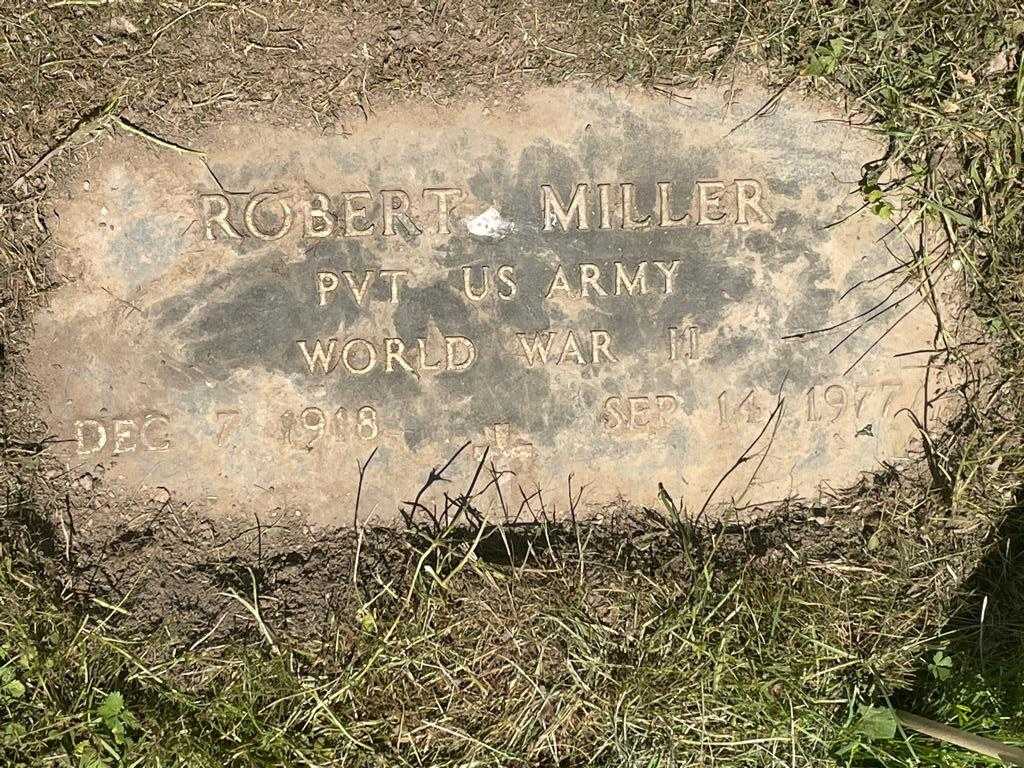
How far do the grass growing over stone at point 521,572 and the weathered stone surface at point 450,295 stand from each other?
0.15 m

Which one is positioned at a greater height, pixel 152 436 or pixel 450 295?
pixel 450 295

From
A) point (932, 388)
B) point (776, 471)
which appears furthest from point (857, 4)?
point (776, 471)

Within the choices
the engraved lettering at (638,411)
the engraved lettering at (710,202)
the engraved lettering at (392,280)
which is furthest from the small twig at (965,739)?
the engraved lettering at (392,280)

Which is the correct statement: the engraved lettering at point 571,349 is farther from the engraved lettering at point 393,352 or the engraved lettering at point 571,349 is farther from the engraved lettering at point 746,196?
the engraved lettering at point 746,196

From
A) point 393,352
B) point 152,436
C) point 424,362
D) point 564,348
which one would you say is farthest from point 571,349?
point 152,436

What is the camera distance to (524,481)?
2.76 metres

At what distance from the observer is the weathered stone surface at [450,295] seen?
270cm

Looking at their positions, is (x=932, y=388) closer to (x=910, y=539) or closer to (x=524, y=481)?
(x=910, y=539)

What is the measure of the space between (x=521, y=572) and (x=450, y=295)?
97 centimetres

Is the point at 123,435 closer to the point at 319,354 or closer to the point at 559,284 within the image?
the point at 319,354

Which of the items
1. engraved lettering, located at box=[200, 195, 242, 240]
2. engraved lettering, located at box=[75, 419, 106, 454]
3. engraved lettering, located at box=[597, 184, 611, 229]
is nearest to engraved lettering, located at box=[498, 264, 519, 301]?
engraved lettering, located at box=[597, 184, 611, 229]

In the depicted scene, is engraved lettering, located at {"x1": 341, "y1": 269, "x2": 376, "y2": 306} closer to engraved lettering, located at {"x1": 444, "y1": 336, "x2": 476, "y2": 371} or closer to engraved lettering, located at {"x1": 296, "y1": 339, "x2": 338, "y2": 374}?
engraved lettering, located at {"x1": 296, "y1": 339, "x2": 338, "y2": 374}

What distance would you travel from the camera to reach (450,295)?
270 cm

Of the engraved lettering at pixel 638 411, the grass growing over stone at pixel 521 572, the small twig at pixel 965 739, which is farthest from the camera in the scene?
the engraved lettering at pixel 638 411
